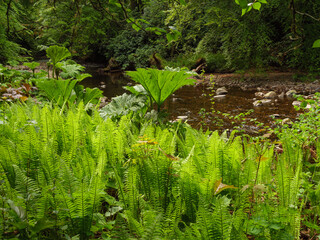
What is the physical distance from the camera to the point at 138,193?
1.14 m

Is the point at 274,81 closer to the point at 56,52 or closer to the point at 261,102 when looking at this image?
the point at 261,102

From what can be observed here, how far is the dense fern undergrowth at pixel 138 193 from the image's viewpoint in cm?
Result: 89

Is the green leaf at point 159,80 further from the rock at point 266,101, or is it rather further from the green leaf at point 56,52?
the rock at point 266,101

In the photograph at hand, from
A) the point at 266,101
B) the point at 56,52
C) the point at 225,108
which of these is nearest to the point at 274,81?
the point at 266,101

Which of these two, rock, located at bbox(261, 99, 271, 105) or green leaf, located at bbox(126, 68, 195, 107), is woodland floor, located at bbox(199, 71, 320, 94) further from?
green leaf, located at bbox(126, 68, 195, 107)

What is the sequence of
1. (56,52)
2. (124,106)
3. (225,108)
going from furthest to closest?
(225,108) → (56,52) → (124,106)

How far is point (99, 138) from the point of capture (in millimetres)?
1552

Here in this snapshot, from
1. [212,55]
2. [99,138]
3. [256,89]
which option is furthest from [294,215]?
[212,55]

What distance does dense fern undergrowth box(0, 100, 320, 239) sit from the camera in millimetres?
893

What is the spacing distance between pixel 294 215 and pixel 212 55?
1142 cm

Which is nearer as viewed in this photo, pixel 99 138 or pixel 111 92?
pixel 99 138

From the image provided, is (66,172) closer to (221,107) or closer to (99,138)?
(99,138)

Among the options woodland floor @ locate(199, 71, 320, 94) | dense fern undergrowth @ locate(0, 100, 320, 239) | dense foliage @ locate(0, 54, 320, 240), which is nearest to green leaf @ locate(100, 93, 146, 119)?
dense foliage @ locate(0, 54, 320, 240)

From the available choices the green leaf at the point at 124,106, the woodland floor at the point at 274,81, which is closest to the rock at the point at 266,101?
the woodland floor at the point at 274,81
